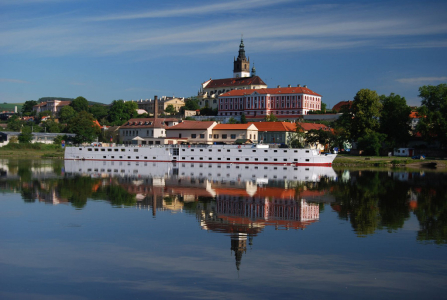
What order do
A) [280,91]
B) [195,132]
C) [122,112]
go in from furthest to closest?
[122,112] < [280,91] < [195,132]

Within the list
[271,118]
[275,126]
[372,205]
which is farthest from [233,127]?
[372,205]

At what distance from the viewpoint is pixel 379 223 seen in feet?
66.9

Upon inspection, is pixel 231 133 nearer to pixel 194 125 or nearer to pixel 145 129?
pixel 194 125

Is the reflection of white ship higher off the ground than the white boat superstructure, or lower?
lower

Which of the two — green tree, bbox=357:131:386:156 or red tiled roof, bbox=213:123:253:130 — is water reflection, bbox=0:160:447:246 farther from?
red tiled roof, bbox=213:123:253:130

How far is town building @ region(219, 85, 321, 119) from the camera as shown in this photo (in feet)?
356

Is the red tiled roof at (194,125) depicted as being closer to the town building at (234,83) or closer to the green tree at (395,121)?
the green tree at (395,121)

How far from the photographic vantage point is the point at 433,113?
66.6m

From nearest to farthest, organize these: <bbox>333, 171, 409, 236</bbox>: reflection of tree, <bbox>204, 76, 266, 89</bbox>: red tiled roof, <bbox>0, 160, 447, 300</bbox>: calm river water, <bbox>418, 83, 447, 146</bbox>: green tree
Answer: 1. <bbox>0, 160, 447, 300</bbox>: calm river water
2. <bbox>333, 171, 409, 236</bbox>: reflection of tree
3. <bbox>418, 83, 447, 146</bbox>: green tree
4. <bbox>204, 76, 266, 89</bbox>: red tiled roof

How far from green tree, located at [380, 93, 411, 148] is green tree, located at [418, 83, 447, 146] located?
3930 mm

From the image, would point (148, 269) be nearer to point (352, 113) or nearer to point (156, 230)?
point (156, 230)

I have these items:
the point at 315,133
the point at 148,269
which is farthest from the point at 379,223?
the point at 315,133

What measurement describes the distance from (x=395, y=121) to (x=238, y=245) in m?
62.9

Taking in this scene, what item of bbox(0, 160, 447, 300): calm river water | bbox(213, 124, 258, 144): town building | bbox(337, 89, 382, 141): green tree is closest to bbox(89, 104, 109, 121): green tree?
bbox(213, 124, 258, 144): town building
